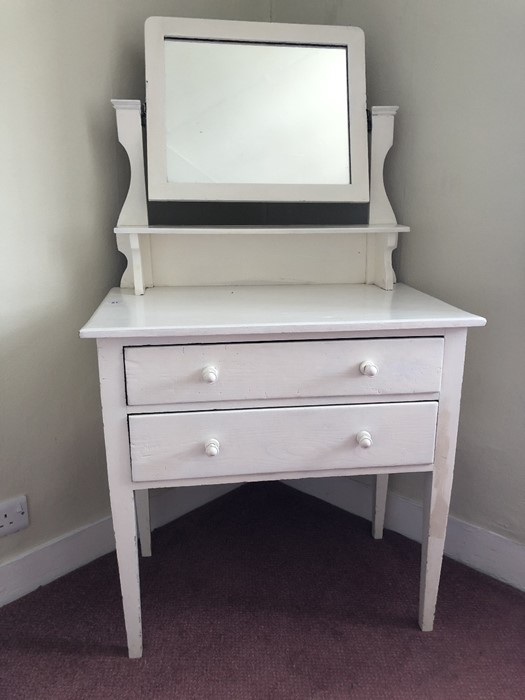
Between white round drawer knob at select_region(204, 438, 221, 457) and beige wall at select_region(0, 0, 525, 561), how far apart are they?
1.76 ft

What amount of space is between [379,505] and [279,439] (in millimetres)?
660

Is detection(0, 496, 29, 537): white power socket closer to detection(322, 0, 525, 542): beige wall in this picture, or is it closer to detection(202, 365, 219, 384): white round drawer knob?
detection(202, 365, 219, 384): white round drawer knob

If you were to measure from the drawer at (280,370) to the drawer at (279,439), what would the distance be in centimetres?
4

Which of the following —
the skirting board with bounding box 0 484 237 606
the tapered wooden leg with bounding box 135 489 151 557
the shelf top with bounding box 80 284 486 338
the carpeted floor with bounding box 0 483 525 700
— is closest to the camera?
the shelf top with bounding box 80 284 486 338

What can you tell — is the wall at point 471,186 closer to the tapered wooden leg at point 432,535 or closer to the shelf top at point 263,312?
the shelf top at point 263,312

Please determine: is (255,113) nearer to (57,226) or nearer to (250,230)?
(250,230)

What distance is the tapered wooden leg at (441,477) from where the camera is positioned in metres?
1.14

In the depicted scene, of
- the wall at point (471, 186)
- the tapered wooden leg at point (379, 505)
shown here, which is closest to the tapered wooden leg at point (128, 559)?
the tapered wooden leg at point (379, 505)

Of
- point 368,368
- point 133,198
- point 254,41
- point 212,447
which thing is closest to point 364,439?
point 368,368

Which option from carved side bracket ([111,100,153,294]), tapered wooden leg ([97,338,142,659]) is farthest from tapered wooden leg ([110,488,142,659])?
carved side bracket ([111,100,153,294])

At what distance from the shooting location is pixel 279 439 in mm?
1126

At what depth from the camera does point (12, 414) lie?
136 cm

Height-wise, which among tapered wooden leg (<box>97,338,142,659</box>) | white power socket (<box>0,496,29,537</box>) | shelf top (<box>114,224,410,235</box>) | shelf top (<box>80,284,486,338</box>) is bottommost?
white power socket (<box>0,496,29,537</box>)

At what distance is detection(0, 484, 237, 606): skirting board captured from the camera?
55.6 inches
